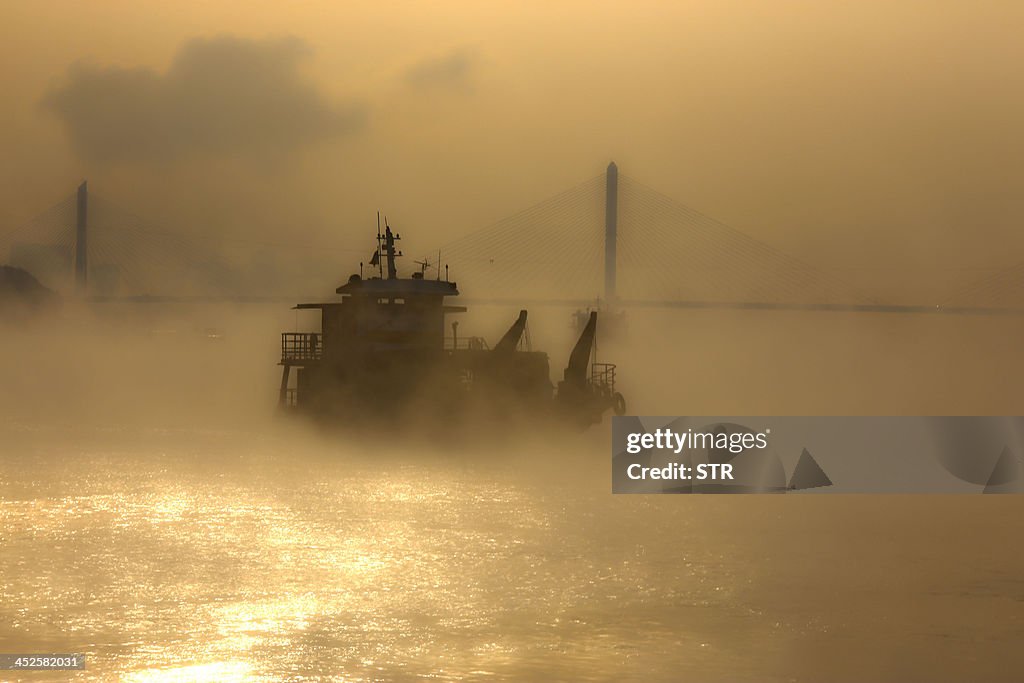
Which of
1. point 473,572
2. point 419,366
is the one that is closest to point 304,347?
point 419,366

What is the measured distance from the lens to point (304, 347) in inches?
2381

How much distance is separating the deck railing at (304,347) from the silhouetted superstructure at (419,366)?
0.51m

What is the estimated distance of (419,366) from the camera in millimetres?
54719

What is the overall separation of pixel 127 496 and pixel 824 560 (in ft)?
76.4

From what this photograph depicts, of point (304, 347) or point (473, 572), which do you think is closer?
point (473, 572)

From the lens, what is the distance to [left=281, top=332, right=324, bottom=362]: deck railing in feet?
195

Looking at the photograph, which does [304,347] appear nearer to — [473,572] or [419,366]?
[419,366]

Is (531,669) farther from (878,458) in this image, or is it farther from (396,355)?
(878,458)

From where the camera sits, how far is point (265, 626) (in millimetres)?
24875

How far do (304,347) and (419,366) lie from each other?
806cm

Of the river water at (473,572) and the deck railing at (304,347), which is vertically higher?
the deck railing at (304,347)

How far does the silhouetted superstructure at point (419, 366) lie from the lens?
54750 mm

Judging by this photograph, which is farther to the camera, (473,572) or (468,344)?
(468,344)

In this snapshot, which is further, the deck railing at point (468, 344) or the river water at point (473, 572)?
the deck railing at point (468, 344)
